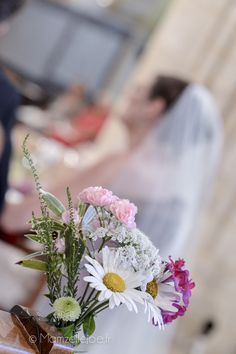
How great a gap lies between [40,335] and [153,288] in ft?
0.57

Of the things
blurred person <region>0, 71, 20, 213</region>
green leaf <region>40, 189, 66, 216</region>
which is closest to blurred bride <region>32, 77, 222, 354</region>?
blurred person <region>0, 71, 20, 213</region>

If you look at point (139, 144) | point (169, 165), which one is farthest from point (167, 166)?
point (139, 144)

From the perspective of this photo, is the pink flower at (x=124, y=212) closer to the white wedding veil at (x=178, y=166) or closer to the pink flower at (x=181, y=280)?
the pink flower at (x=181, y=280)

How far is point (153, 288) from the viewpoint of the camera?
89 cm

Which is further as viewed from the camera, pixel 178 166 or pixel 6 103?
pixel 178 166

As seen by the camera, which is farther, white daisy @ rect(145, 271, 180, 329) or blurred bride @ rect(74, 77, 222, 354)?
blurred bride @ rect(74, 77, 222, 354)

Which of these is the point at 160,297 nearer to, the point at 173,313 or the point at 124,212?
the point at 173,313

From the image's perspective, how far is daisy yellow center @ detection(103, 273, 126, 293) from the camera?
2.80 feet

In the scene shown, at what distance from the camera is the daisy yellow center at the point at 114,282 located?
0.85 m

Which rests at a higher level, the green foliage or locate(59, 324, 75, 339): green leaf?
the green foliage

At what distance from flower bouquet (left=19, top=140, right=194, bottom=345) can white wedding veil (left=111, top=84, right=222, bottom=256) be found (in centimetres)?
126

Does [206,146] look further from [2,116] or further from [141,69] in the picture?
[141,69]

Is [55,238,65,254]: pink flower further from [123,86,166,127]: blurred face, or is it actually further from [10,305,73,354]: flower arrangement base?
[123,86,166,127]: blurred face

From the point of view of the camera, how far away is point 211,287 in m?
3.30
